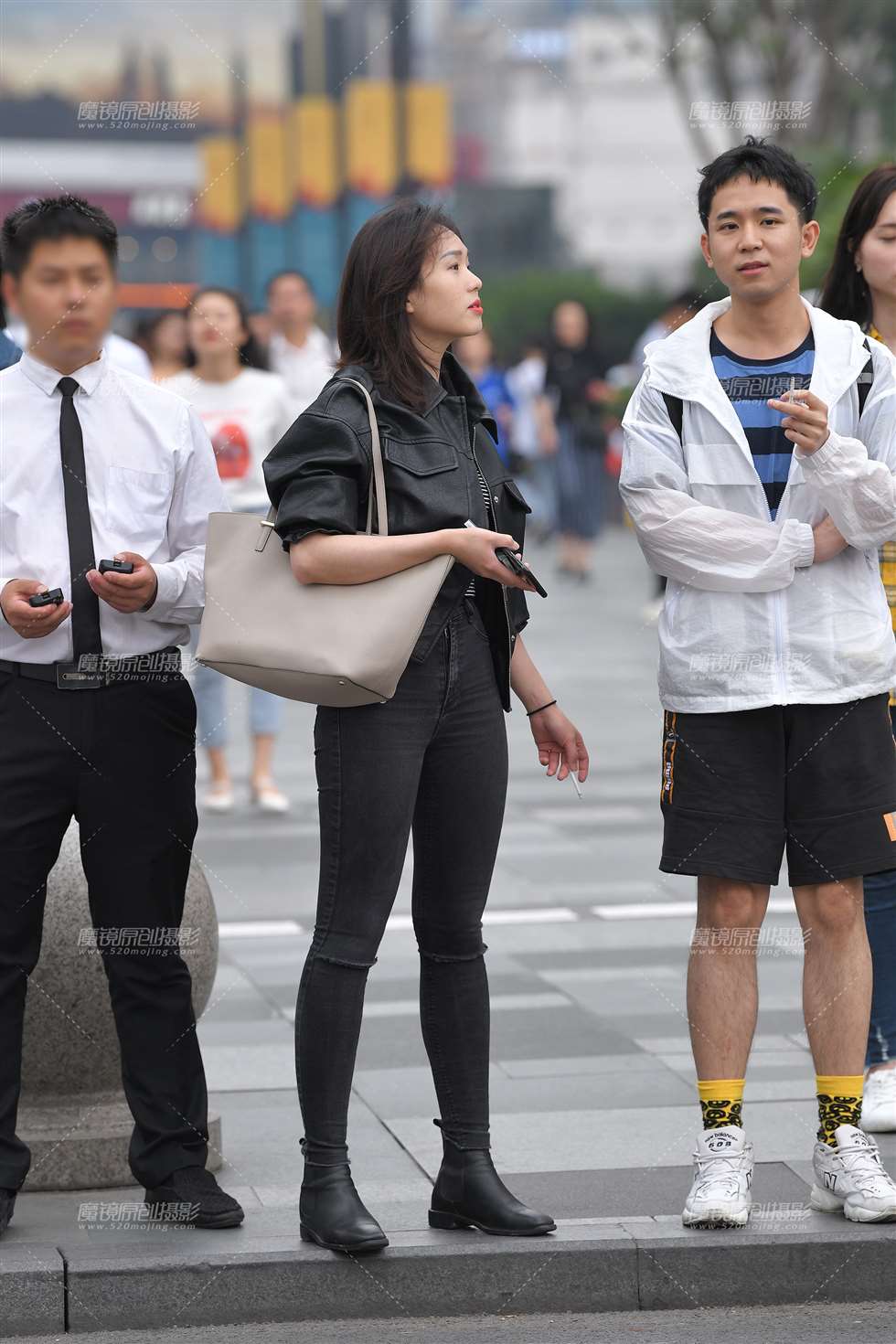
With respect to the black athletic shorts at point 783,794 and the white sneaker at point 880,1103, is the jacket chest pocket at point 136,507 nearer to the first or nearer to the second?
the black athletic shorts at point 783,794

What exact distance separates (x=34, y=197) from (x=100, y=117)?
306 cm

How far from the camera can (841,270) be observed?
501 cm

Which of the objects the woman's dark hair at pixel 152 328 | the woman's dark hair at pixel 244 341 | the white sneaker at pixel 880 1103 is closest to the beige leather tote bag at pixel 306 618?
the white sneaker at pixel 880 1103

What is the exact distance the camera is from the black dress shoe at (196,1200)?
421 cm

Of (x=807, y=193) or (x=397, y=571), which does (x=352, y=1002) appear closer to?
(x=397, y=571)

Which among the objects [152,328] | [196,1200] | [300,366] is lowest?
[196,1200]

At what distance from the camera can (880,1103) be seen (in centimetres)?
488

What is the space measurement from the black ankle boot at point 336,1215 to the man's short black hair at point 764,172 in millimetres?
2014

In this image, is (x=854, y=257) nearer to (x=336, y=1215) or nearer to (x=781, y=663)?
(x=781, y=663)

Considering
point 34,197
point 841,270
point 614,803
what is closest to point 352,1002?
point 34,197

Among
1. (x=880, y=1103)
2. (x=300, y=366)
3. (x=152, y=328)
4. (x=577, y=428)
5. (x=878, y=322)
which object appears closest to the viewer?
(x=880, y=1103)

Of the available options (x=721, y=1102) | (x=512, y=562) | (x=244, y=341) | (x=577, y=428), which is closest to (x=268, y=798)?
(x=244, y=341)

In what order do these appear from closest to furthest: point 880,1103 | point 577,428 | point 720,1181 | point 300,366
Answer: point 720,1181
point 880,1103
point 300,366
point 577,428

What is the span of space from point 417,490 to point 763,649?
770 millimetres
